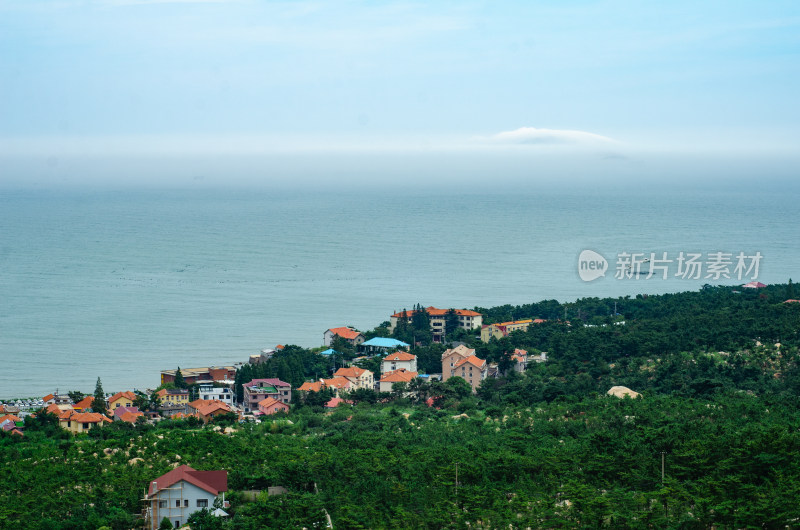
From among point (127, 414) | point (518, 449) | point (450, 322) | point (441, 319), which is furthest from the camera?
point (441, 319)

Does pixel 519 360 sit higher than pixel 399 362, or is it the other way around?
pixel 519 360

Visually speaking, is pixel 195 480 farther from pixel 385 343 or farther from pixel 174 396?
pixel 385 343

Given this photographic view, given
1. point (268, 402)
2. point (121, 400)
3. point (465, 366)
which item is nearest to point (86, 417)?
point (121, 400)

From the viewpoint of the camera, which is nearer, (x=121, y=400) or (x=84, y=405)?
(x=84, y=405)

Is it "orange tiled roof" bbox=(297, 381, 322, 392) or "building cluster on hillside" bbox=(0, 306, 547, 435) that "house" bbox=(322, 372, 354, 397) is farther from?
"orange tiled roof" bbox=(297, 381, 322, 392)

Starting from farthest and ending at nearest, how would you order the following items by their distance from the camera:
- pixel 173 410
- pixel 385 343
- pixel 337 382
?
pixel 385 343 → pixel 337 382 → pixel 173 410

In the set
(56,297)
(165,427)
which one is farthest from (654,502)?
(56,297)
